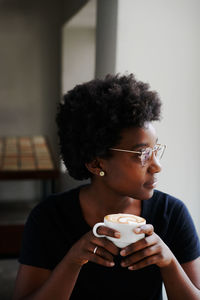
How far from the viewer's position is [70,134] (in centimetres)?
109

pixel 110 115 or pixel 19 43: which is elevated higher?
pixel 19 43

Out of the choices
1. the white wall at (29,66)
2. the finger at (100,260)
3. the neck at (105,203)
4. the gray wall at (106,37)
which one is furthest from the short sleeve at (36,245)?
the white wall at (29,66)

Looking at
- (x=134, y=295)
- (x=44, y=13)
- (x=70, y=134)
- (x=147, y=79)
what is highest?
(x=44, y=13)

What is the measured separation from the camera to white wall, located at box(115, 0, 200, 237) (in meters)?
1.61

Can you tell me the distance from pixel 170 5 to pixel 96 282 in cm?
113

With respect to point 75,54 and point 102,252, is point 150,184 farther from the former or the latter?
point 75,54

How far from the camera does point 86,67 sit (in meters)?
3.96

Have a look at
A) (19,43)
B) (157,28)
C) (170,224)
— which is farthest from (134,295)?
(19,43)

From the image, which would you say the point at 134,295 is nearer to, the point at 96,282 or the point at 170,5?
the point at 96,282

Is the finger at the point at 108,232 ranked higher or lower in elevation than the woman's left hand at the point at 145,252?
higher

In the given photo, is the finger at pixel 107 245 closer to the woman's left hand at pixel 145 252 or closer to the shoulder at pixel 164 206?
the woman's left hand at pixel 145 252

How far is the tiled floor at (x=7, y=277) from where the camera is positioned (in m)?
2.03

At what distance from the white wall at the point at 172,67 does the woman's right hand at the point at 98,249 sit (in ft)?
2.80

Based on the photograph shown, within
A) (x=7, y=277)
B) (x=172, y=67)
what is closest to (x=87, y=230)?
(x=172, y=67)
